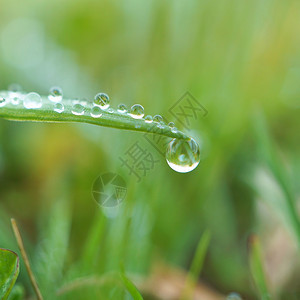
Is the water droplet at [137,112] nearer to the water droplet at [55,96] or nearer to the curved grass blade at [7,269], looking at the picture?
the water droplet at [55,96]

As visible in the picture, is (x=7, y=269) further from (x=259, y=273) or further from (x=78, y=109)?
(x=259, y=273)

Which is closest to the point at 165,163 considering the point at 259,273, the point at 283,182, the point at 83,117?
the point at 283,182

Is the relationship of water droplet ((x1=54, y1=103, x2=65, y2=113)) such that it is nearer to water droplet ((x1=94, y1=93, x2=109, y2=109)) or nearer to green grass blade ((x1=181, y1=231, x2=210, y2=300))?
water droplet ((x1=94, y1=93, x2=109, y2=109))

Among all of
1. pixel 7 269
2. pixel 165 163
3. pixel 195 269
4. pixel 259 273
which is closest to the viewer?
pixel 7 269

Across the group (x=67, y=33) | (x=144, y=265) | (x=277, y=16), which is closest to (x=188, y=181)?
(x=144, y=265)

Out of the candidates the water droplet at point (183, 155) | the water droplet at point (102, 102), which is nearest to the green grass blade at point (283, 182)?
the water droplet at point (183, 155)

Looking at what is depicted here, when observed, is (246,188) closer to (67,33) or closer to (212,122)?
(212,122)
